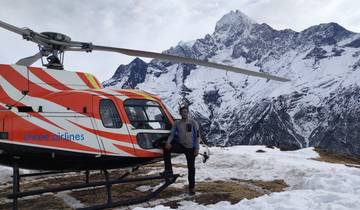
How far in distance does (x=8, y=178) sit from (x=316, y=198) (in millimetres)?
11175

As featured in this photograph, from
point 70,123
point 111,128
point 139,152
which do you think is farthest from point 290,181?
point 70,123

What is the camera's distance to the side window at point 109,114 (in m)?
11.2

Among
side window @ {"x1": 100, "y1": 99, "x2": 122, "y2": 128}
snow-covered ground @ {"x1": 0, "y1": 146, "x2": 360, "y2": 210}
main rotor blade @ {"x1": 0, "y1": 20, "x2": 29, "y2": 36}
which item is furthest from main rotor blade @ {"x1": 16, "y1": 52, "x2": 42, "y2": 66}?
snow-covered ground @ {"x1": 0, "y1": 146, "x2": 360, "y2": 210}

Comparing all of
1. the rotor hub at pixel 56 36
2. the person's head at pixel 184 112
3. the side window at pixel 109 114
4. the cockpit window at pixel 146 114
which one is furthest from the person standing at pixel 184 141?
the rotor hub at pixel 56 36

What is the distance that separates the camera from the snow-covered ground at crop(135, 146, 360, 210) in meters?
9.23

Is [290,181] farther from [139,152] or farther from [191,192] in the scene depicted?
[139,152]

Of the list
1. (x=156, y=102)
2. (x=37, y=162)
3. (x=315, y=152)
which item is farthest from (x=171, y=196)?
(x=315, y=152)

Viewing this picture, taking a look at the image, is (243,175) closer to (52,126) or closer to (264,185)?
(264,185)

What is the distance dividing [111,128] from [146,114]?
3.81ft

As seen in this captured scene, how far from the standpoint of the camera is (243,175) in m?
15.3

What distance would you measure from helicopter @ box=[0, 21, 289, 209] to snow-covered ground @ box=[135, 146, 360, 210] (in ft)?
6.69

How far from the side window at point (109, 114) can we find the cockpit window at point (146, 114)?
13.3 inches

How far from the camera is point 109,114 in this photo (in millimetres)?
11320

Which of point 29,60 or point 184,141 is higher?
point 29,60
